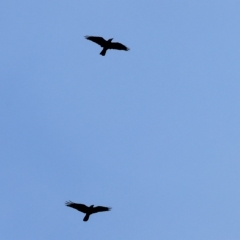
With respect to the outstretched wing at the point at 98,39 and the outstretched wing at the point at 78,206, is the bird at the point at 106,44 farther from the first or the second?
the outstretched wing at the point at 78,206

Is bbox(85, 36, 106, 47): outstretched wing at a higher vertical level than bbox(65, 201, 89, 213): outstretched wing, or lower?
higher

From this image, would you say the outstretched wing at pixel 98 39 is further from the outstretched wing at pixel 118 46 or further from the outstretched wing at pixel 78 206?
the outstretched wing at pixel 78 206

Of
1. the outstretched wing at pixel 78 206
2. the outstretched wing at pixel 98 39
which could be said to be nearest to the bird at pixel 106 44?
the outstretched wing at pixel 98 39

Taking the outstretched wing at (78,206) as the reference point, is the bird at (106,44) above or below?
above

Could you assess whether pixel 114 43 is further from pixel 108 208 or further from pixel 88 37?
pixel 108 208

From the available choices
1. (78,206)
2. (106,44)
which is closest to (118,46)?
(106,44)

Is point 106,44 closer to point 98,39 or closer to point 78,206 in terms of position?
point 98,39

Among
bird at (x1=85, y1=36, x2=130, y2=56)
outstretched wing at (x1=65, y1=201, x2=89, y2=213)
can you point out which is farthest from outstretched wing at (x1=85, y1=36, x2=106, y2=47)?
outstretched wing at (x1=65, y1=201, x2=89, y2=213)

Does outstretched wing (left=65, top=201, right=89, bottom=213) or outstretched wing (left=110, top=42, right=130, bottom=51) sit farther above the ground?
outstretched wing (left=110, top=42, right=130, bottom=51)


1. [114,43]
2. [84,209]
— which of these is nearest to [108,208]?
[84,209]

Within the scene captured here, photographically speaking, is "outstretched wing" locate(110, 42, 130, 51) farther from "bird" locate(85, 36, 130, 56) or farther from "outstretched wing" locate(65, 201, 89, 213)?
"outstretched wing" locate(65, 201, 89, 213)

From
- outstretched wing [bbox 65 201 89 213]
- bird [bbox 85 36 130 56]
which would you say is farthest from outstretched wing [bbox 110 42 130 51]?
outstretched wing [bbox 65 201 89 213]

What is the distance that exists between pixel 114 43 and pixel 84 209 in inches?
550

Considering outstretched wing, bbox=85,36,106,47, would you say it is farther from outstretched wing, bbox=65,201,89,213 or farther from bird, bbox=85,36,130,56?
outstretched wing, bbox=65,201,89,213
